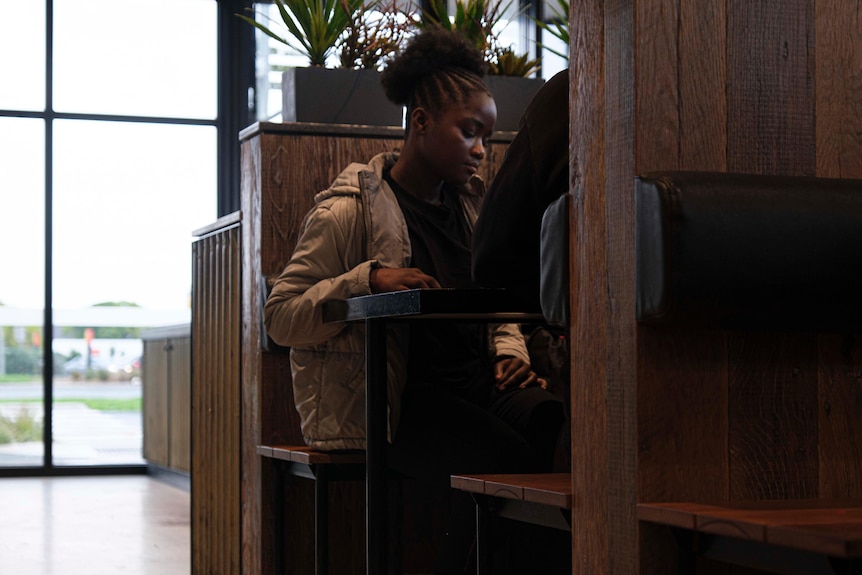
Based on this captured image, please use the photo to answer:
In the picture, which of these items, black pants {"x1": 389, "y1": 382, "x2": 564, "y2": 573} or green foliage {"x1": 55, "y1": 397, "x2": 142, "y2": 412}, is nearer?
black pants {"x1": 389, "y1": 382, "x2": 564, "y2": 573}

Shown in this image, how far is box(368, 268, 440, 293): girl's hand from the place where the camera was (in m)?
2.12

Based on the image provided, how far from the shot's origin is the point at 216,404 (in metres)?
3.19

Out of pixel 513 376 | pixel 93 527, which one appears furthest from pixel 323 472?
pixel 93 527

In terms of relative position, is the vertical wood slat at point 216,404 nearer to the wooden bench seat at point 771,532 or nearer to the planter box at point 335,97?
the planter box at point 335,97

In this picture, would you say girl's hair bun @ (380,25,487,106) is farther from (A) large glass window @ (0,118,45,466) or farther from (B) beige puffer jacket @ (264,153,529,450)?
(A) large glass window @ (0,118,45,466)

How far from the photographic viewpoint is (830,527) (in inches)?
40.6

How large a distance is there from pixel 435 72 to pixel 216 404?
118 cm

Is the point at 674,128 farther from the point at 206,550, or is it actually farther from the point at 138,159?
the point at 138,159

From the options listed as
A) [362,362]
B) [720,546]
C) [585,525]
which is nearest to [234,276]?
[362,362]

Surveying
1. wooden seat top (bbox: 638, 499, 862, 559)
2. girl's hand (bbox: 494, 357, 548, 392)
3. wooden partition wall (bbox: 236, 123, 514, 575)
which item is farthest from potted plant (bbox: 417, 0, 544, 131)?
wooden seat top (bbox: 638, 499, 862, 559)

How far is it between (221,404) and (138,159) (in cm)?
476

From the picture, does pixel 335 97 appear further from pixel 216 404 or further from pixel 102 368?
pixel 102 368

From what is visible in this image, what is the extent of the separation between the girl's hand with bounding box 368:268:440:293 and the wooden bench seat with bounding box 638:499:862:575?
0.91 metres

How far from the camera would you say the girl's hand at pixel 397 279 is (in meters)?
2.12
